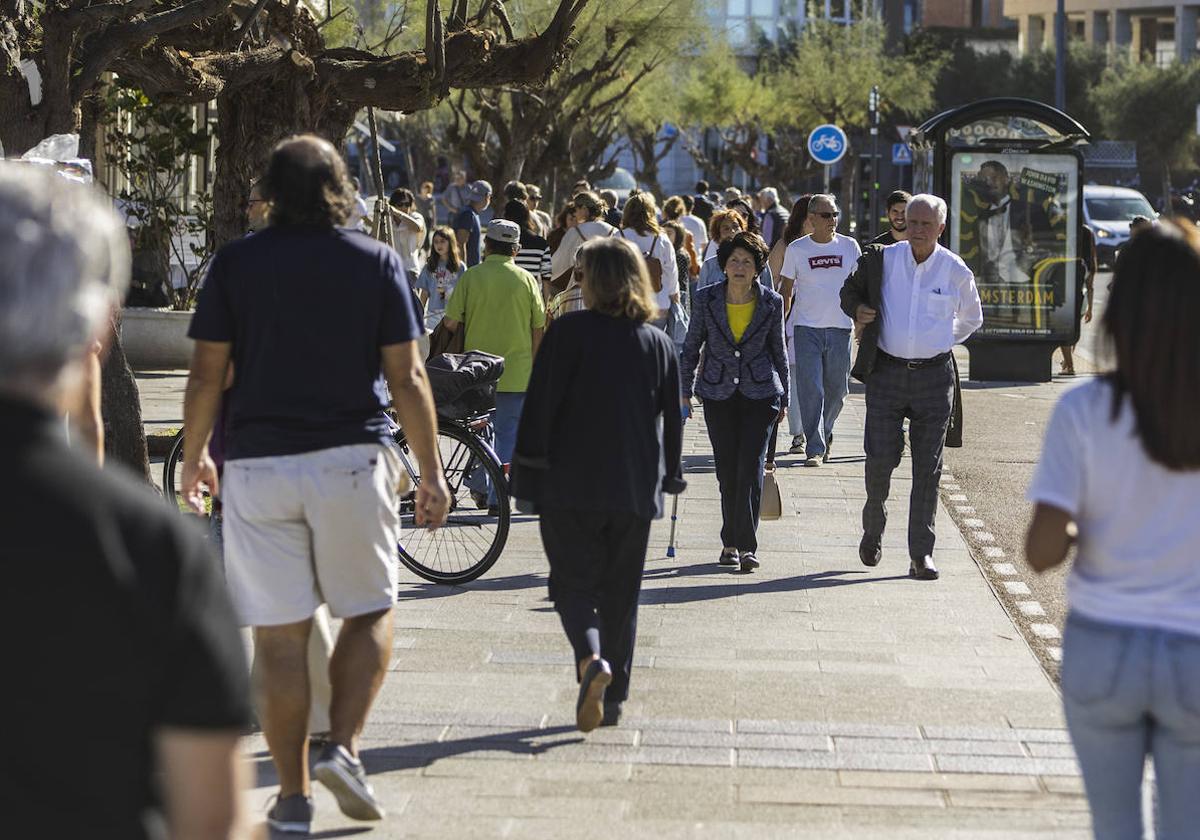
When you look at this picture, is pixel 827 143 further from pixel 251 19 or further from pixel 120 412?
pixel 120 412

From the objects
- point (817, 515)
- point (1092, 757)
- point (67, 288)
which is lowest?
point (817, 515)

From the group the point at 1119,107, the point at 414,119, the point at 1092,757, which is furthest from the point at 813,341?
the point at 1119,107

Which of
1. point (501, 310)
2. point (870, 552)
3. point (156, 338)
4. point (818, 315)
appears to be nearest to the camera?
point (870, 552)

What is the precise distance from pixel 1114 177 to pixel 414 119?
36.9 metres

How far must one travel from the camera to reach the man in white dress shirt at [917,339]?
8.79 metres

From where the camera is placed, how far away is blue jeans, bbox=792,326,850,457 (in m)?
12.6

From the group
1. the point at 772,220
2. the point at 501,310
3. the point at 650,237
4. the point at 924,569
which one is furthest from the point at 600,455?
the point at 772,220

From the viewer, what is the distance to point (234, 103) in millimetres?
13016

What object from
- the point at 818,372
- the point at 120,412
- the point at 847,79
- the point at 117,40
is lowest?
the point at 818,372

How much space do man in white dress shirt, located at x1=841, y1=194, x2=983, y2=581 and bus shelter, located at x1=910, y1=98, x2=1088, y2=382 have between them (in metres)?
10.3

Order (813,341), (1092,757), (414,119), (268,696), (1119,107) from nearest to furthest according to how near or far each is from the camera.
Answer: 1. (1092,757)
2. (268,696)
3. (813,341)
4. (414,119)
5. (1119,107)

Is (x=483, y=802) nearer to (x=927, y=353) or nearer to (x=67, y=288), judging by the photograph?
(x=67, y=288)

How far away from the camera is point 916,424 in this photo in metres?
8.88

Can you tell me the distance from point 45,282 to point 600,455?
12.8ft
